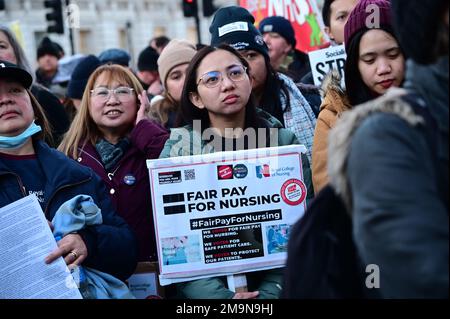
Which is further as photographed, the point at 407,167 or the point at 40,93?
the point at 40,93

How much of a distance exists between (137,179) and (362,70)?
1.40 m

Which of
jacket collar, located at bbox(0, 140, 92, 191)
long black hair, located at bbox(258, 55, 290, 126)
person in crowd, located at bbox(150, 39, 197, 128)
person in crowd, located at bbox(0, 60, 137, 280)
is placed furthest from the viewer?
person in crowd, located at bbox(150, 39, 197, 128)

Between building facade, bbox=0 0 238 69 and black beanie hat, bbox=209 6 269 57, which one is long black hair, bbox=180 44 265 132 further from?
building facade, bbox=0 0 238 69

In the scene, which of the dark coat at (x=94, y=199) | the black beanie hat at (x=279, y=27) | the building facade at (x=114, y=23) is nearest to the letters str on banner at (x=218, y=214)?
the dark coat at (x=94, y=199)

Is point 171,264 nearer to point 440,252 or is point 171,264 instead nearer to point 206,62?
point 206,62

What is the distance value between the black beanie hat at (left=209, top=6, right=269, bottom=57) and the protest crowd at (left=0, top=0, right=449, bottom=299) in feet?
0.04

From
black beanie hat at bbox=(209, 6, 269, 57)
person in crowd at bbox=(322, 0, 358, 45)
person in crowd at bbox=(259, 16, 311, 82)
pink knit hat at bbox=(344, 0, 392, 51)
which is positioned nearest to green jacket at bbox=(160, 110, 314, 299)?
pink knit hat at bbox=(344, 0, 392, 51)

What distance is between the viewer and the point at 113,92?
4.72m

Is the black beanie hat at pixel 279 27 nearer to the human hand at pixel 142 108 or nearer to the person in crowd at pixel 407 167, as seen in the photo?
the human hand at pixel 142 108

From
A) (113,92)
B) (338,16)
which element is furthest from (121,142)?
(338,16)

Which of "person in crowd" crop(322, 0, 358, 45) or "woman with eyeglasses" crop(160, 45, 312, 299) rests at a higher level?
"person in crowd" crop(322, 0, 358, 45)

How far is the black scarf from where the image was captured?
443cm

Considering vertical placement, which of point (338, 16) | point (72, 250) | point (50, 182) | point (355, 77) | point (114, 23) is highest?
point (338, 16)

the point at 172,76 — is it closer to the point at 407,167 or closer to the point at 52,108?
the point at 52,108
